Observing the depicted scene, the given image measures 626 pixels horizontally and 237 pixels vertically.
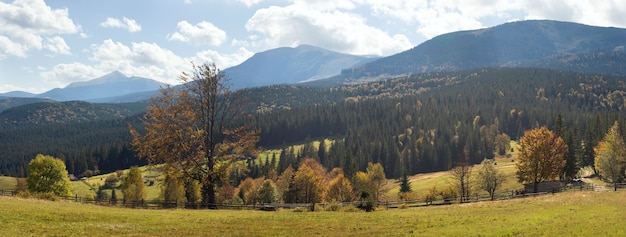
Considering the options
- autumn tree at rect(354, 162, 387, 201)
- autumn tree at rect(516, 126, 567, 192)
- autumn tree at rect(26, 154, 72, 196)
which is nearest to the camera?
autumn tree at rect(516, 126, 567, 192)

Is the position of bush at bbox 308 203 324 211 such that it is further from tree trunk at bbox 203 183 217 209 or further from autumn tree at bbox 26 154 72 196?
autumn tree at bbox 26 154 72 196

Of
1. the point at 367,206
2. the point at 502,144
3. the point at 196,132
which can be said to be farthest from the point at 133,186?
the point at 502,144

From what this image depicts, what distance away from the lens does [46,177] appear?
8419 centimetres

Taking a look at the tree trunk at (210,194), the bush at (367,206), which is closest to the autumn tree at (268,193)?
the tree trunk at (210,194)

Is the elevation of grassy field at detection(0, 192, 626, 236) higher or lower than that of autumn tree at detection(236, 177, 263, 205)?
higher

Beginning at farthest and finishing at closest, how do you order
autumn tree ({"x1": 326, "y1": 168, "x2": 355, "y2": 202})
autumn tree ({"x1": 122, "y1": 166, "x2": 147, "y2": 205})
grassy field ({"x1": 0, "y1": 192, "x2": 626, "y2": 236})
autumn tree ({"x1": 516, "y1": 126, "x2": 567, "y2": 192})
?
autumn tree ({"x1": 122, "y1": 166, "x2": 147, "y2": 205})
autumn tree ({"x1": 326, "y1": 168, "x2": 355, "y2": 202})
autumn tree ({"x1": 516, "y1": 126, "x2": 567, "y2": 192})
grassy field ({"x1": 0, "y1": 192, "x2": 626, "y2": 236})

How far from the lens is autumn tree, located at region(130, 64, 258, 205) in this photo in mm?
→ 37656

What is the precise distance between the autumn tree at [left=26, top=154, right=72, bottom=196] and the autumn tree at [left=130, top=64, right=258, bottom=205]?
5856cm

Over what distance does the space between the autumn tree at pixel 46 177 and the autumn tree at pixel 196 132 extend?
58.6m

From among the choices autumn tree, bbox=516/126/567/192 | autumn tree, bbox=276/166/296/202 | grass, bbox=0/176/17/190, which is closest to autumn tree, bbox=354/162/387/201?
autumn tree, bbox=276/166/296/202

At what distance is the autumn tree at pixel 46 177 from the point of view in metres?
83.4

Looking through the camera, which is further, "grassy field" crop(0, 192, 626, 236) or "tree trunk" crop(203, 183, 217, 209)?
"tree trunk" crop(203, 183, 217, 209)

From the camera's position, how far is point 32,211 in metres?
26.5

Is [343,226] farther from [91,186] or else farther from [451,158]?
[91,186]
